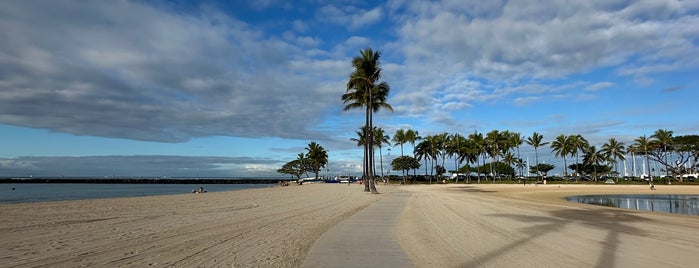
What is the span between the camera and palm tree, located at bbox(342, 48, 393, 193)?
32812mm

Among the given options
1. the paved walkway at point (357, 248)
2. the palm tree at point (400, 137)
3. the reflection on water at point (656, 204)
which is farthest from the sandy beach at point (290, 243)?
the palm tree at point (400, 137)

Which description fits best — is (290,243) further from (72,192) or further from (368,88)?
(72,192)

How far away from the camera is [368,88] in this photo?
34.0 m

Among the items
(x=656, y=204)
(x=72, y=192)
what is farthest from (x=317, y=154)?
(x=656, y=204)

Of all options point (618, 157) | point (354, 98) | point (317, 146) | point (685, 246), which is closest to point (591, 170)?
point (618, 157)

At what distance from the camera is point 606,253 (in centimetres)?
848

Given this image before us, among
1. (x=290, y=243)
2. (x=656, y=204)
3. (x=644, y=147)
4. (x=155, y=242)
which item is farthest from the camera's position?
(x=644, y=147)

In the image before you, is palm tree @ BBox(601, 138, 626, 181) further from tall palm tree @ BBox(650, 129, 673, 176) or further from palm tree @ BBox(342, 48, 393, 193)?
palm tree @ BBox(342, 48, 393, 193)

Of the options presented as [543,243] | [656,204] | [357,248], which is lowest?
[656,204]

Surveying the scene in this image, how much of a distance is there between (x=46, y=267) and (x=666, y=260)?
1101cm

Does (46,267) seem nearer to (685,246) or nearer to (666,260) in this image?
(666,260)

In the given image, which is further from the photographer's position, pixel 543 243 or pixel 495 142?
pixel 495 142

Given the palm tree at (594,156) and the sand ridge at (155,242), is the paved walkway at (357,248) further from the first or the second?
the palm tree at (594,156)

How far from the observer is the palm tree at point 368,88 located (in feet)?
108
